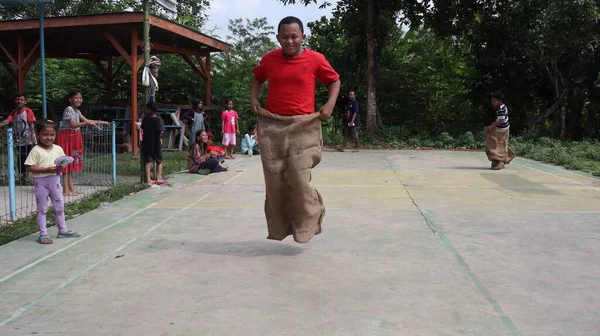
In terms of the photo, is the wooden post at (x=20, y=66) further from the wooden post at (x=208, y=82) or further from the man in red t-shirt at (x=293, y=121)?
the man in red t-shirt at (x=293, y=121)

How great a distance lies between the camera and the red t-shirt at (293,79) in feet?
16.5

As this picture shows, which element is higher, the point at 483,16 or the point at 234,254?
the point at 483,16

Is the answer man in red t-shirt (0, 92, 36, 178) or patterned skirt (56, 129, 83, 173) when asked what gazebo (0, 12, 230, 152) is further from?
patterned skirt (56, 129, 83, 173)

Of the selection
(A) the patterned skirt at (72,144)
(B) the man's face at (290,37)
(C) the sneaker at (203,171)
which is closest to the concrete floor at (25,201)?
(A) the patterned skirt at (72,144)

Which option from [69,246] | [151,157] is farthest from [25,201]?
[69,246]

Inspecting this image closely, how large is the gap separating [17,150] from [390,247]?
6937 mm

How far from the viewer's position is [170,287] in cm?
426

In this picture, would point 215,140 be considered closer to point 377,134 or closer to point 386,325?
point 377,134

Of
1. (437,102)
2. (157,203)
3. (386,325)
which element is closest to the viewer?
(386,325)

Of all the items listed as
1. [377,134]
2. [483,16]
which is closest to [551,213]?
[377,134]

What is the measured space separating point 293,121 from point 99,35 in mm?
13633

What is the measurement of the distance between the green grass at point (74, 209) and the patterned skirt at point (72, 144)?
56 centimetres

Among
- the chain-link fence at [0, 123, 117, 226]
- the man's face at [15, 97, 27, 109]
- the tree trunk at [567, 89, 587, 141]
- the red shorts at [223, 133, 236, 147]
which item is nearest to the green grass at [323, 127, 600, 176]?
the tree trunk at [567, 89, 587, 141]

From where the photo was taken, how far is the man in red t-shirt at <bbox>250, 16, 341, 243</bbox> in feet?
16.4
